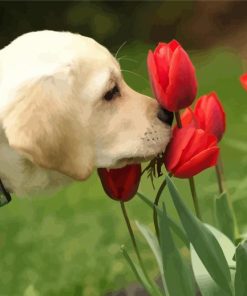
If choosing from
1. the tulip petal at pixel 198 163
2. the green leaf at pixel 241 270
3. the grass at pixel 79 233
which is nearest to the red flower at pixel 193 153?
the tulip petal at pixel 198 163

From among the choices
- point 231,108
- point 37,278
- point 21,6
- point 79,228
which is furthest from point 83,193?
point 21,6

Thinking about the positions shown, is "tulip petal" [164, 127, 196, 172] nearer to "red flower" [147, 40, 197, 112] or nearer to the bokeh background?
"red flower" [147, 40, 197, 112]

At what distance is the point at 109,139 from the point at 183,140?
11 centimetres

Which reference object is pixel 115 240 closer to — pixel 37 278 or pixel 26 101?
pixel 37 278

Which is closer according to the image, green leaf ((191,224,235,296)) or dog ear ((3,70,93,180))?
dog ear ((3,70,93,180))

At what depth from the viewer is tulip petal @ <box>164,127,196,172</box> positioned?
35.2 inches

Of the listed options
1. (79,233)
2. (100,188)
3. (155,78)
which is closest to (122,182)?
(155,78)

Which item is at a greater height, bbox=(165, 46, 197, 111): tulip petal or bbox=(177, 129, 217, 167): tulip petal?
bbox=(165, 46, 197, 111): tulip petal

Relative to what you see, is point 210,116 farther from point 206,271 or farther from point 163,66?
point 206,271

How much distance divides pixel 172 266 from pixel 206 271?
0.06 meters

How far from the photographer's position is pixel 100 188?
2086mm

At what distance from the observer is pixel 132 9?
3018 mm

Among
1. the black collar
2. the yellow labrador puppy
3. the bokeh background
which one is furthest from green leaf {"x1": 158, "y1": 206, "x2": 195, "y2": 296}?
the bokeh background

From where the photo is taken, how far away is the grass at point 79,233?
169 cm
